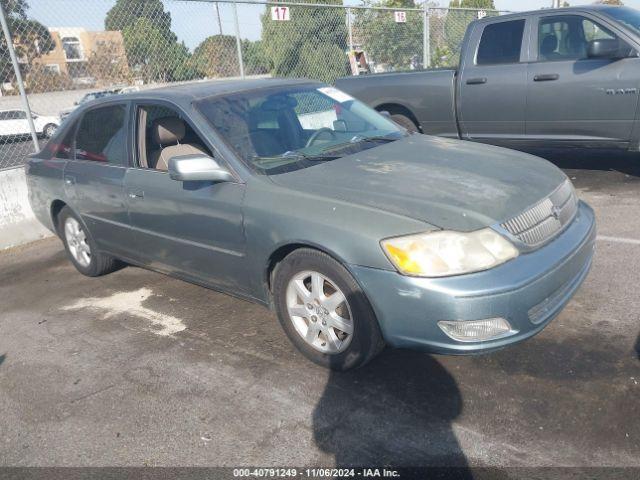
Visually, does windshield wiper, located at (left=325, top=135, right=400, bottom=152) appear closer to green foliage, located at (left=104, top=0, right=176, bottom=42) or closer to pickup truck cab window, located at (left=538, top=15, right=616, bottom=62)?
pickup truck cab window, located at (left=538, top=15, right=616, bottom=62)

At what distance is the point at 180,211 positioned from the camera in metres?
3.78

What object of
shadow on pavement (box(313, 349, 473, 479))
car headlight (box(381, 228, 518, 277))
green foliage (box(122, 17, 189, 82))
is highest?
green foliage (box(122, 17, 189, 82))

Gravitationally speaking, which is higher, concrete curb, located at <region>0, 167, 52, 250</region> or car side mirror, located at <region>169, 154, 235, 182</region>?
car side mirror, located at <region>169, 154, 235, 182</region>

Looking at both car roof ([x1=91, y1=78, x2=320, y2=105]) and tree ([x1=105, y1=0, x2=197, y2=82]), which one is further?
tree ([x1=105, y1=0, x2=197, y2=82])

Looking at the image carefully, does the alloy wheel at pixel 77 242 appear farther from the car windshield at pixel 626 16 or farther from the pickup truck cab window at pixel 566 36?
the car windshield at pixel 626 16

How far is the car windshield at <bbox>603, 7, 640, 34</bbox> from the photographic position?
6102 millimetres

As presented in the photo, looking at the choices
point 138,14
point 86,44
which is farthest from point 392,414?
point 86,44

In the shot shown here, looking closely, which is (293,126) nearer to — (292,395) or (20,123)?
(292,395)

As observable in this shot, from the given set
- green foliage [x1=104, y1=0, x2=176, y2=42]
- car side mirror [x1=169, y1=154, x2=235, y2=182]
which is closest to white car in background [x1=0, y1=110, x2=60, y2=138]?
green foliage [x1=104, y1=0, x2=176, y2=42]

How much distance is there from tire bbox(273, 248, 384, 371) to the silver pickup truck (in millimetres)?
4594

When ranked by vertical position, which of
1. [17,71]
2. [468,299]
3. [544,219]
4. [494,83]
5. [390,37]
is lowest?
[468,299]

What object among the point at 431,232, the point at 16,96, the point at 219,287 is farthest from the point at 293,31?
the point at 431,232

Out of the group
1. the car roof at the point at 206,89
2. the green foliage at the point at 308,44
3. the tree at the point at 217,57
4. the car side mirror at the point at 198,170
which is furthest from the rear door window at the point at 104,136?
the green foliage at the point at 308,44

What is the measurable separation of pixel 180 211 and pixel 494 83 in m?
4.72
